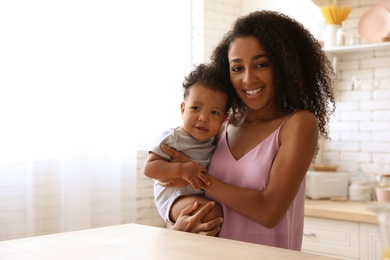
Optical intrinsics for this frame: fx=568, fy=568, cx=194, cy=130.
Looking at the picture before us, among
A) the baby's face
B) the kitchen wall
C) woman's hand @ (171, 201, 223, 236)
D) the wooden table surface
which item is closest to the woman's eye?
the baby's face

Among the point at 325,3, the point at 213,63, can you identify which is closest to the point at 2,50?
the point at 213,63

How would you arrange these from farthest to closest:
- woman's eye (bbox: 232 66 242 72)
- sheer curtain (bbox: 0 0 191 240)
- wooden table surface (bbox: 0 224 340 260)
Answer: sheer curtain (bbox: 0 0 191 240), woman's eye (bbox: 232 66 242 72), wooden table surface (bbox: 0 224 340 260)

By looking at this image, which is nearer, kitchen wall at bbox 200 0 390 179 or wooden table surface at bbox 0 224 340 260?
wooden table surface at bbox 0 224 340 260

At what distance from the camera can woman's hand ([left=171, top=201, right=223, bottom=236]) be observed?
6.51 feet

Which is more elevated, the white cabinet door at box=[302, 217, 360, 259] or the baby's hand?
the baby's hand

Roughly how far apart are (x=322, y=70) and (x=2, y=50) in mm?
1922

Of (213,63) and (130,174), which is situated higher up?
(213,63)

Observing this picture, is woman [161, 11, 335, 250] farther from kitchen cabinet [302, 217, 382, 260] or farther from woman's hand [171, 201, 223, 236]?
kitchen cabinet [302, 217, 382, 260]

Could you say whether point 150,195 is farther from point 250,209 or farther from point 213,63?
point 250,209

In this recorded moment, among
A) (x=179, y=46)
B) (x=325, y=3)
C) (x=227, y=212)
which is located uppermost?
(x=325, y=3)

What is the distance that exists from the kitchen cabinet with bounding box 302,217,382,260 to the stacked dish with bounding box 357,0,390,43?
132 centimetres

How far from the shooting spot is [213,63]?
2312mm

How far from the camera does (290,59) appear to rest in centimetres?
207

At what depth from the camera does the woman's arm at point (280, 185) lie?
1901 millimetres
